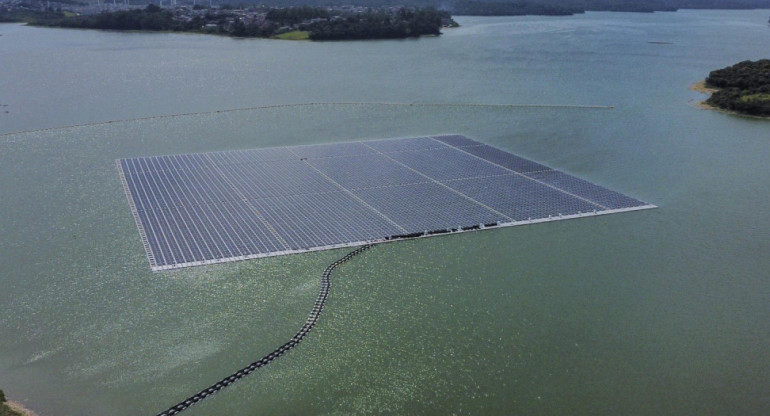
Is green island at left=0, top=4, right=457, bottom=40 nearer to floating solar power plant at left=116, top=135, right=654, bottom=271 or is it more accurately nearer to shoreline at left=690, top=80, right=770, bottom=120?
shoreline at left=690, top=80, right=770, bottom=120

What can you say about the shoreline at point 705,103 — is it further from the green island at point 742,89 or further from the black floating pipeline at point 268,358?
the black floating pipeline at point 268,358

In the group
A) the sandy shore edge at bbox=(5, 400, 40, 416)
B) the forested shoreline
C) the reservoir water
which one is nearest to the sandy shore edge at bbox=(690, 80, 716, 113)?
the forested shoreline

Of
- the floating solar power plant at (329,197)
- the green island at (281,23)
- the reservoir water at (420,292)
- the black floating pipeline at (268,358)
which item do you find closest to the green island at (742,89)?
the reservoir water at (420,292)

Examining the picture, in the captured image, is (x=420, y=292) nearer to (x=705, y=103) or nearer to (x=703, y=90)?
(x=705, y=103)

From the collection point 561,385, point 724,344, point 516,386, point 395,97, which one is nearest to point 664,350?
point 724,344

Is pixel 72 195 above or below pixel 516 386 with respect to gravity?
above

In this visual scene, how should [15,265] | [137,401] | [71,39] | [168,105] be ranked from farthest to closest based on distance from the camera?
1. [71,39]
2. [168,105]
3. [15,265]
4. [137,401]

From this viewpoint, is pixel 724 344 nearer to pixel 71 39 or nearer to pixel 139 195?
pixel 139 195
